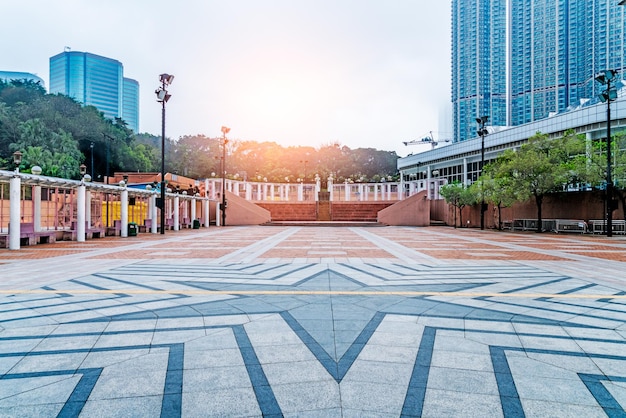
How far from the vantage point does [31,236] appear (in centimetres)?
1481

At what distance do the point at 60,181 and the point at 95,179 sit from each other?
4639 centimetres

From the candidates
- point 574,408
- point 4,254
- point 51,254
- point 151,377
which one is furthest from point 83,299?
point 4,254

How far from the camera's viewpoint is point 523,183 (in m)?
24.0

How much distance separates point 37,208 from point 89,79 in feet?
500

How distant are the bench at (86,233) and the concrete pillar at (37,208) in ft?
4.66

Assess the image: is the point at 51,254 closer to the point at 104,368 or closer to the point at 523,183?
the point at 104,368

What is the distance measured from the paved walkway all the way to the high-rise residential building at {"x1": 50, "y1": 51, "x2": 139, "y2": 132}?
151 metres

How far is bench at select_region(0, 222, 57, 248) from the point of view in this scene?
46.2 feet

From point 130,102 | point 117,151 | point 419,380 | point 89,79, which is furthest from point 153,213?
point 130,102

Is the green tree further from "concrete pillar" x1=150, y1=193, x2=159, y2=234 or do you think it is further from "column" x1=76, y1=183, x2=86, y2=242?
"column" x1=76, y1=183, x2=86, y2=242

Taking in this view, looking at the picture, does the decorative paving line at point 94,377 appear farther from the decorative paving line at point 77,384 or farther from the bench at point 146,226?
the bench at point 146,226

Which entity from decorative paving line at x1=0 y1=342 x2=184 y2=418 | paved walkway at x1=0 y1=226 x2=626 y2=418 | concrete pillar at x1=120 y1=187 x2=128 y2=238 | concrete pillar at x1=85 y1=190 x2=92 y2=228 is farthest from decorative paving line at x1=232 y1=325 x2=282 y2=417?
concrete pillar at x1=120 y1=187 x2=128 y2=238

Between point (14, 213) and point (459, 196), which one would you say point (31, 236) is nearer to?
point (14, 213)

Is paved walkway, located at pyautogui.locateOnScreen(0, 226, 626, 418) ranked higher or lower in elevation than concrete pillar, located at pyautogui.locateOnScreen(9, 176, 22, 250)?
lower
